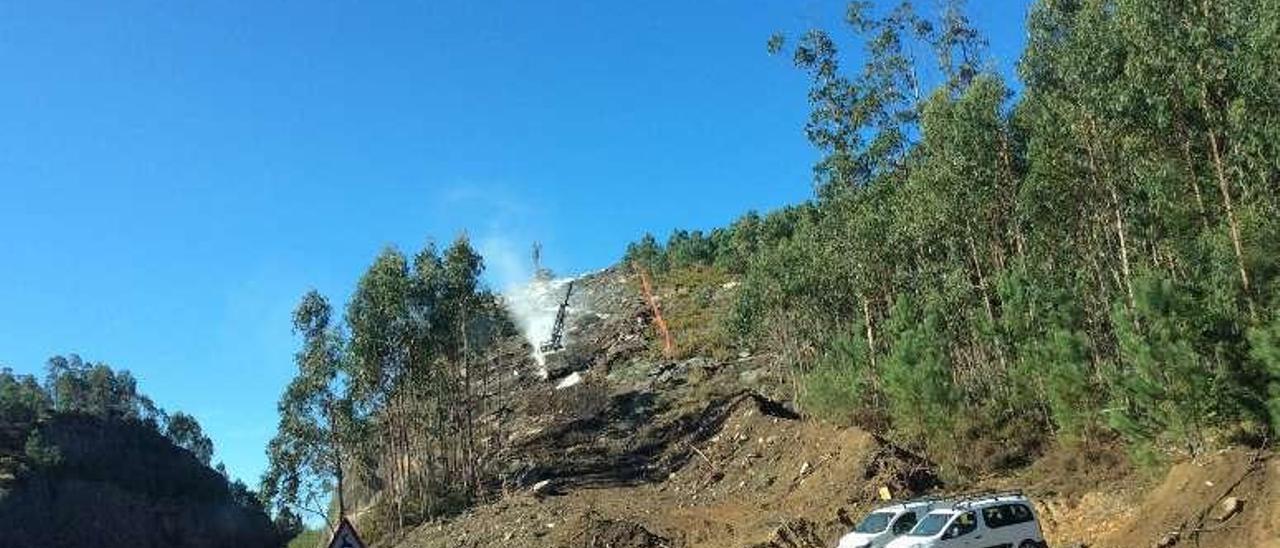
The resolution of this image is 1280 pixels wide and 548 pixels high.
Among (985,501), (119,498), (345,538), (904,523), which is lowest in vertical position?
(904,523)

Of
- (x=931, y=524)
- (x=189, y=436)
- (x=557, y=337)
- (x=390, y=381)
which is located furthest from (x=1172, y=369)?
(x=189, y=436)

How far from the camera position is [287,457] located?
4438 centimetres

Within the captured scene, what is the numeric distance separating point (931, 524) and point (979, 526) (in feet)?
3.07

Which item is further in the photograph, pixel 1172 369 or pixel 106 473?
pixel 106 473

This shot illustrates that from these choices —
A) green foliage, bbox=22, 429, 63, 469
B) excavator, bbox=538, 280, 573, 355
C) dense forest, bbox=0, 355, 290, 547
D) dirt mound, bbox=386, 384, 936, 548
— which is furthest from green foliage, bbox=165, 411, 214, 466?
dirt mound, bbox=386, 384, 936, 548

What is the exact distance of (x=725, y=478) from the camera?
40219mm

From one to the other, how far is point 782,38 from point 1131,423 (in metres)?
31.7

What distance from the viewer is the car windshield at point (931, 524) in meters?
20.2

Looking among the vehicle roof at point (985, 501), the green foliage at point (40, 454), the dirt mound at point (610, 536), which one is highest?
the green foliage at point (40, 454)

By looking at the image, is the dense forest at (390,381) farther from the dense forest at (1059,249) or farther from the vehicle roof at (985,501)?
the vehicle roof at (985,501)

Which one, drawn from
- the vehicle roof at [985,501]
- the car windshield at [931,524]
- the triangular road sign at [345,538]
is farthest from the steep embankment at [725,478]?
the triangular road sign at [345,538]

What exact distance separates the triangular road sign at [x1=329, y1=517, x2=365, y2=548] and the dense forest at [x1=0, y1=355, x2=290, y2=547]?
7701cm

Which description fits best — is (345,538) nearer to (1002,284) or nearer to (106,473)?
(1002,284)

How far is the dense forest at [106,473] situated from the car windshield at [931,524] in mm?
71796
